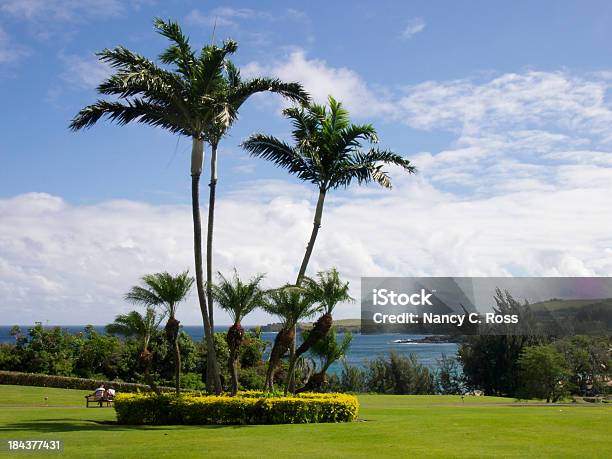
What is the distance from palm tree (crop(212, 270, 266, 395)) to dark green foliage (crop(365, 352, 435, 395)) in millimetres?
29681

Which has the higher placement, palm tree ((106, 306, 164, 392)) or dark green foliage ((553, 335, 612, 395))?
palm tree ((106, 306, 164, 392))

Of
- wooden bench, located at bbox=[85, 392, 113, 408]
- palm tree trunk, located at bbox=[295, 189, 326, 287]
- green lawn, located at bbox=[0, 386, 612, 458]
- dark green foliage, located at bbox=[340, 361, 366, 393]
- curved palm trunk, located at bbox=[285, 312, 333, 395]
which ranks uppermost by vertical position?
palm tree trunk, located at bbox=[295, 189, 326, 287]

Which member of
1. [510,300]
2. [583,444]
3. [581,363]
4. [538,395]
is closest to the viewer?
[583,444]

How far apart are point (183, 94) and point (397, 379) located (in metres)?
34.0

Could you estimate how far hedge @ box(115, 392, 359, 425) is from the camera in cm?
2073

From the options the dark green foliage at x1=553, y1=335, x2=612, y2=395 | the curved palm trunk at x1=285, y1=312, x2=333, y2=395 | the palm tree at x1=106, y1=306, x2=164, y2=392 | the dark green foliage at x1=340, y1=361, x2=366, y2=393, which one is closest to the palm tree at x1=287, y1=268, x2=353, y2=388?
the curved palm trunk at x1=285, y1=312, x2=333, y2=395

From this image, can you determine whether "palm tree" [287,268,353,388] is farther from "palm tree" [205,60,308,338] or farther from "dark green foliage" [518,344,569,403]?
"dark green foliage" [518,344,569,403]

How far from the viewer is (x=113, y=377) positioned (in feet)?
138

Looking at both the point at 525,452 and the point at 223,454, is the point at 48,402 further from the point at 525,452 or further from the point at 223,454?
the point at 525,452

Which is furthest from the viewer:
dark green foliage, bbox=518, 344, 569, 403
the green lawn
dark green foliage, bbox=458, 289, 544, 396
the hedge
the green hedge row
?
dark green foliage, bbox=458, 289, 544, 396

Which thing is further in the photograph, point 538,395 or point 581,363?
point 581,363

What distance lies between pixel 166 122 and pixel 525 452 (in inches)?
608

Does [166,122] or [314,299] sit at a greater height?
[166,122]

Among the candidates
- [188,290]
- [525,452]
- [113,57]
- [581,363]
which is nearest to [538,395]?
[581,363]
